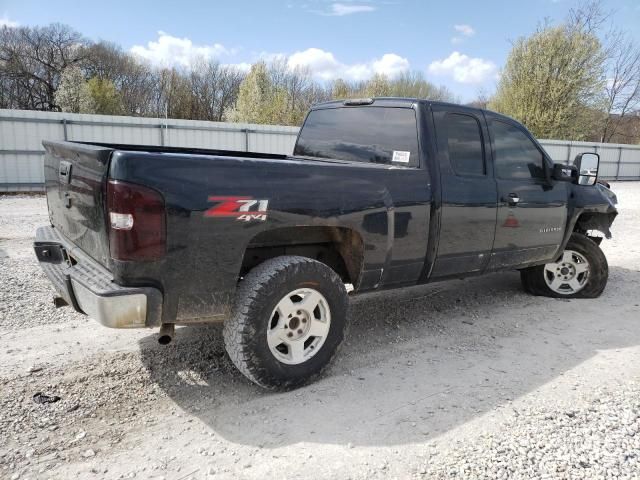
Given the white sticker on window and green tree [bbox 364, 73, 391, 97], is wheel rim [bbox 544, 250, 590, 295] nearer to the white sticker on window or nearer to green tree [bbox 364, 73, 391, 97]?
the white sticker on window

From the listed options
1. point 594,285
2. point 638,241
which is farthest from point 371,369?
point 638,241

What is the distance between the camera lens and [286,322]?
10.6 feet

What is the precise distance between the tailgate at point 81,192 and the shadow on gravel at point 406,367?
1.10 meters

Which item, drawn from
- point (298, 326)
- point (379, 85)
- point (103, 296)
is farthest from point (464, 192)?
point (379, 85)

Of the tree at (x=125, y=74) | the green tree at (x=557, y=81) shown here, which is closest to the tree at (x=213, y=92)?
the tree at (x=125, y=74)

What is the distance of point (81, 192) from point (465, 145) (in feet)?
10.1

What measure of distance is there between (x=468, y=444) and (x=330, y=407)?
0.85m

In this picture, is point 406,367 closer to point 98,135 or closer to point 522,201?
point 522,201

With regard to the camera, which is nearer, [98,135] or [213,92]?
[98,135]

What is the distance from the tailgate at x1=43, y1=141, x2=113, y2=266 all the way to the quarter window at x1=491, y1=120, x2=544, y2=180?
3.39 m

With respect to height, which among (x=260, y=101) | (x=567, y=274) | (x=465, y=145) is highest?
(x=260, y=101)

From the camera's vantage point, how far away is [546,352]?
4.11 m

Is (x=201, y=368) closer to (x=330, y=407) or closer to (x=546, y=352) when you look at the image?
(x=330, y=407)

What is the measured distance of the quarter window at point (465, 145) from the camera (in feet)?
13.8
